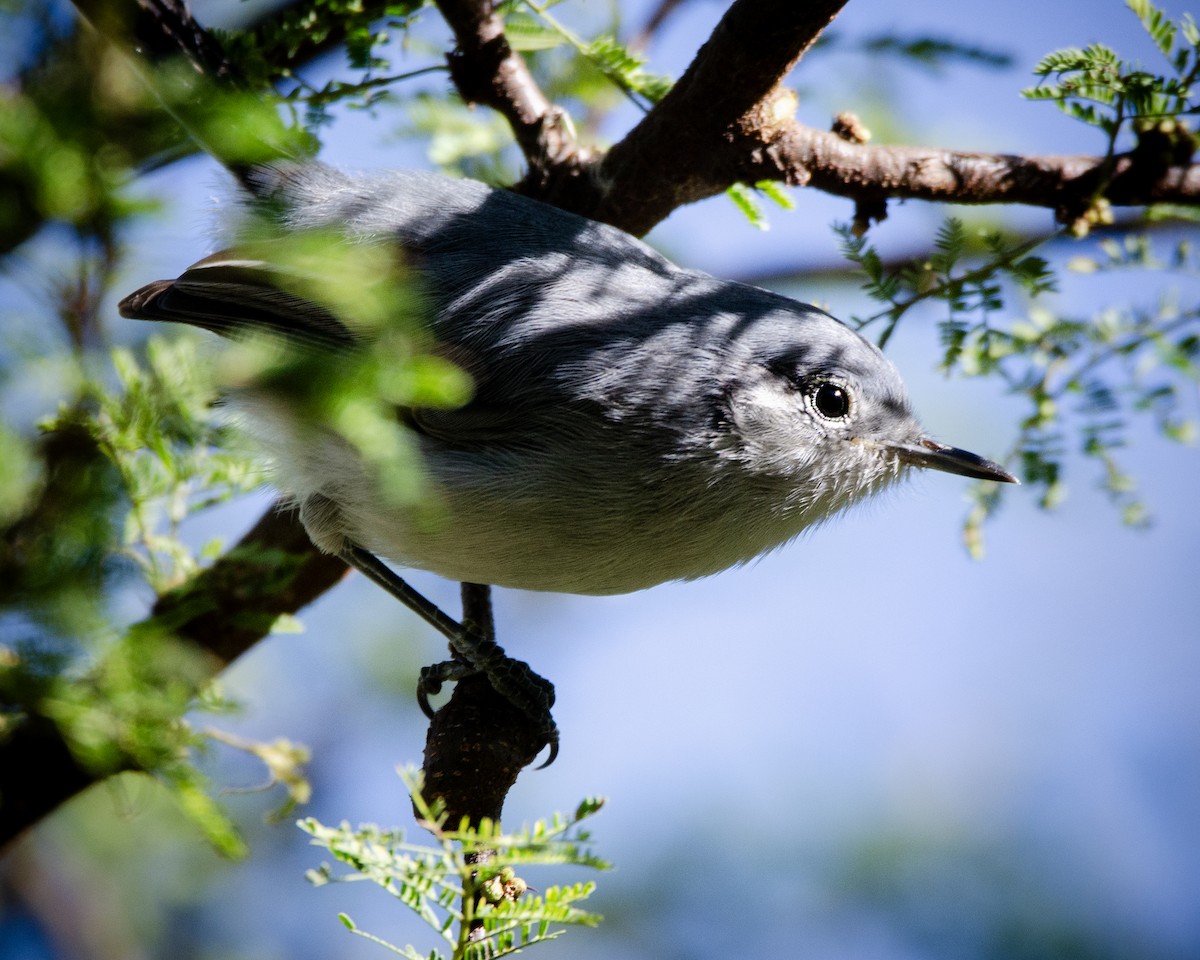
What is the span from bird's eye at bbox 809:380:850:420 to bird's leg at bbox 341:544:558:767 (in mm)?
930

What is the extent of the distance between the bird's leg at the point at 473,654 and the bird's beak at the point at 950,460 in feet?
3.39

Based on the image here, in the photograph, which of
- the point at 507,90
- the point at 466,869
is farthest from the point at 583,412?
the point at 466,869

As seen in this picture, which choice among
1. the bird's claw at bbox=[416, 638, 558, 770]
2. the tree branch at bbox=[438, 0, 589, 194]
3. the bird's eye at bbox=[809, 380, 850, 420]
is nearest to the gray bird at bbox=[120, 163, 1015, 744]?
the bird's eye at bbox=[809, 380, 850, 420]

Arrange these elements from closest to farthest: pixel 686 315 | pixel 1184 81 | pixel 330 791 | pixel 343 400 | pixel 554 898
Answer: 1. pixel 343 400
2. pixel 554 898
3. pixel 1184 81
4. pixel 686 315
5. pixel 330 791

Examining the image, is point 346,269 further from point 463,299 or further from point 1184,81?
point 1184,81

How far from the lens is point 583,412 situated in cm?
237

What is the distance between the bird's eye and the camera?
2486mm

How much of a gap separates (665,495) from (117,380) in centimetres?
118

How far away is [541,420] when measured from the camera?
2.38 m

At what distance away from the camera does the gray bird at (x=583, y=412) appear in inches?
91.8

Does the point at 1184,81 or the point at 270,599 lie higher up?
the point at 1184,81

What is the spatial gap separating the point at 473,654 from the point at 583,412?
2.25ft

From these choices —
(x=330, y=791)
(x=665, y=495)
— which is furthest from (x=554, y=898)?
(x=330, y=791)

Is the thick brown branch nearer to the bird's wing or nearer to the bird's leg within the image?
the bird's wing
